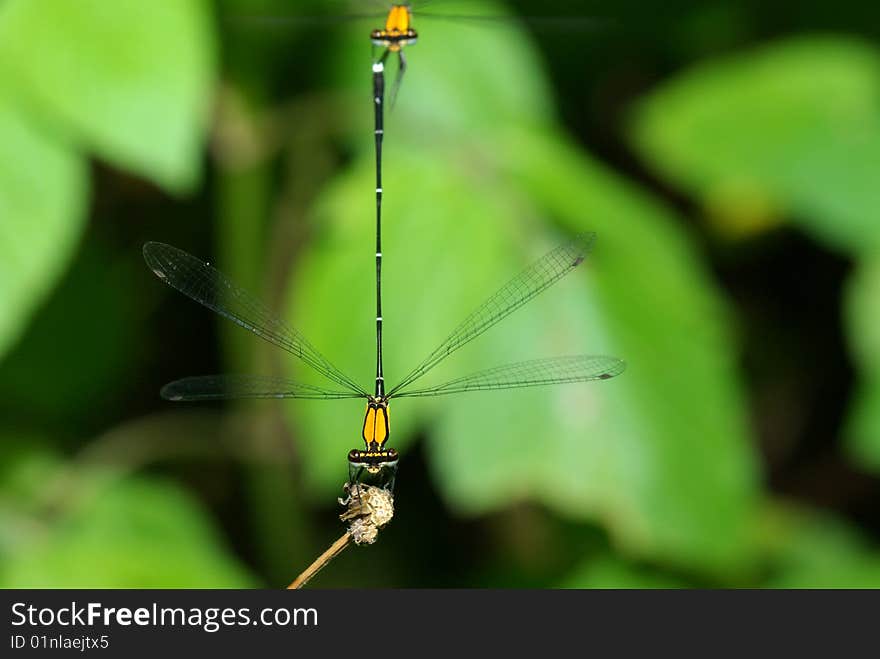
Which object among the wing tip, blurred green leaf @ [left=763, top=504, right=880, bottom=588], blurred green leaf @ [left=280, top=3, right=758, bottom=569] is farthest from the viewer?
blurred green leaf @ [left=763, top=504, right=880, bottom=588]

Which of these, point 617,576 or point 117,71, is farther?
point 617,576

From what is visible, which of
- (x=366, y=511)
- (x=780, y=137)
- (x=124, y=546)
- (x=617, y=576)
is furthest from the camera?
(x=780, y=137)

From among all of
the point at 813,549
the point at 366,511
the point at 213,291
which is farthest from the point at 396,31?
the point at 813,549

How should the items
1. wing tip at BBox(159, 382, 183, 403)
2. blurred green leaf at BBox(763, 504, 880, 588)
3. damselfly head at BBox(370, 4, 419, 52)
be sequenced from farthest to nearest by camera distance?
1. blurred green leaf at BBox(763, 504, 880, 588)
2. damselfly head at BBox(370, 4, 419, 52)
3. wing tip at BBox(159, 382, 183, 403)

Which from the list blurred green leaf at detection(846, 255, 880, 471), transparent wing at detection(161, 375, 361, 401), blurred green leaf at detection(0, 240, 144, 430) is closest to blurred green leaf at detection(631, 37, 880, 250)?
blurred green leaf at detection(846, 255, 880, 471)

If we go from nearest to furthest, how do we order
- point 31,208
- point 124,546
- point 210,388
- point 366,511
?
point 366,511, point 210,388, point 31,208, point 124,546

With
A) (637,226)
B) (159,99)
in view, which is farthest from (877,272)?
(159,99)

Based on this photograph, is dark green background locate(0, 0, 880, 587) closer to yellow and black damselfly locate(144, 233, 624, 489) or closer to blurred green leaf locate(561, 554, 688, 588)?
blurred green leaf locate(561, 554, 688, 588)

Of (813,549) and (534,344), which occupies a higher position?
(534,344)

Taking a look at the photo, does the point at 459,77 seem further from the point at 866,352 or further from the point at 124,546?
the point at 124,546
